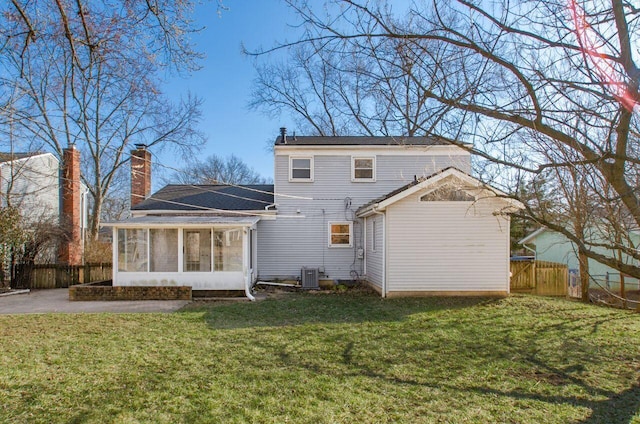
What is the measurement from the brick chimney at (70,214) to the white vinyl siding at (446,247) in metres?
14.0

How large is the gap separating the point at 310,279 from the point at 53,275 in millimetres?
10121

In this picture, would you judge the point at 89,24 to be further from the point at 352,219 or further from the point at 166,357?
the point at 352,219

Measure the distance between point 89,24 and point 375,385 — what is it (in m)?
5.78

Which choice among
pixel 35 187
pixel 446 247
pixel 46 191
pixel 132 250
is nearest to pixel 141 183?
pixel 132 250

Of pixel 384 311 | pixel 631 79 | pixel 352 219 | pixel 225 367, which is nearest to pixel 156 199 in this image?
pixel 352 219

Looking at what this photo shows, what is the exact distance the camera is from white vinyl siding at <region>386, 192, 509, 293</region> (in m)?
11.7

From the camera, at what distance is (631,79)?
131 inches

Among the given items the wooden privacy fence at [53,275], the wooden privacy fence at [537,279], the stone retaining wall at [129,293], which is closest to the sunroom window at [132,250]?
the stone retaining wall at [129,293]

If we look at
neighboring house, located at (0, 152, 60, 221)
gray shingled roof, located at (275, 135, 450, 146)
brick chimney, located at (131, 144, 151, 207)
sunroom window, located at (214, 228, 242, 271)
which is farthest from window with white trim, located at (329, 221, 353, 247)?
neighboring house, located at (0, 152, 60, 221)

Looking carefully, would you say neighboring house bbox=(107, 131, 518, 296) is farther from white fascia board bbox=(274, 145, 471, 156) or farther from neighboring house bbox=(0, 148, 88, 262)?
neighboring house bbox=(0, 148, 88, 262)

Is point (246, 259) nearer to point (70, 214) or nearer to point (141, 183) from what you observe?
point (141, 183)

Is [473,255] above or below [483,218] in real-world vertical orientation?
below

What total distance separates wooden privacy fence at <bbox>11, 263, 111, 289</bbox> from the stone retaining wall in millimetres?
4179

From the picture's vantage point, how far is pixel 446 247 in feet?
38.4
